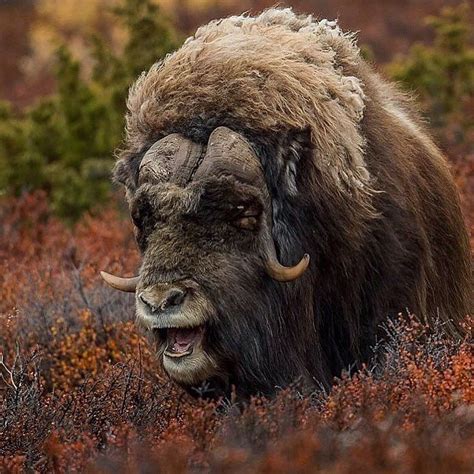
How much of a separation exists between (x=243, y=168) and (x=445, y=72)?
233 inches

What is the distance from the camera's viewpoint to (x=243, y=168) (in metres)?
3.53

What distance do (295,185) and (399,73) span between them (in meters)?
5.54

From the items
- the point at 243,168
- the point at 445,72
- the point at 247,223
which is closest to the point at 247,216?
the point at 247,223

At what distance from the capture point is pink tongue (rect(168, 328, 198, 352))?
11.3ft

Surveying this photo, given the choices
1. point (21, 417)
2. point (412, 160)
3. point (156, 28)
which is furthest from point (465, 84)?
point (21, 417)

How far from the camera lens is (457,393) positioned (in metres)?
2.92

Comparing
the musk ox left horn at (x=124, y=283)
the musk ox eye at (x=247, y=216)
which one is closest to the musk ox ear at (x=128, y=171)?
the musk ox left horn at (x=124, y=283)

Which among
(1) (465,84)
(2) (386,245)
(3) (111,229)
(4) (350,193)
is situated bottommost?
(1) (465,84)

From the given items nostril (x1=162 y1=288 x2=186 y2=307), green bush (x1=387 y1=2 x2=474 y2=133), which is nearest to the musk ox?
nostril (x1=162 y1=288 x2=186 y2=307)

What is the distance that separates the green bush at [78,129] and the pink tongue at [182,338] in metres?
4.65

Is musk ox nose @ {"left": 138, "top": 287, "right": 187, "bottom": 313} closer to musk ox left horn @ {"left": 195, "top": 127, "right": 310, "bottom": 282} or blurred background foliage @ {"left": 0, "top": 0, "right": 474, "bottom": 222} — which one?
musk ox left horn @ {"left": 195, "top": 127, "right": 310, "bottom": 282}

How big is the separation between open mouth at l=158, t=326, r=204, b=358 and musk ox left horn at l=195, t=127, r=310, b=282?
324 mm

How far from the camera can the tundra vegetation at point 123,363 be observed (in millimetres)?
2234

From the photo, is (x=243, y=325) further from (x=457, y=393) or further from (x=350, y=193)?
(x=457, y=393)
